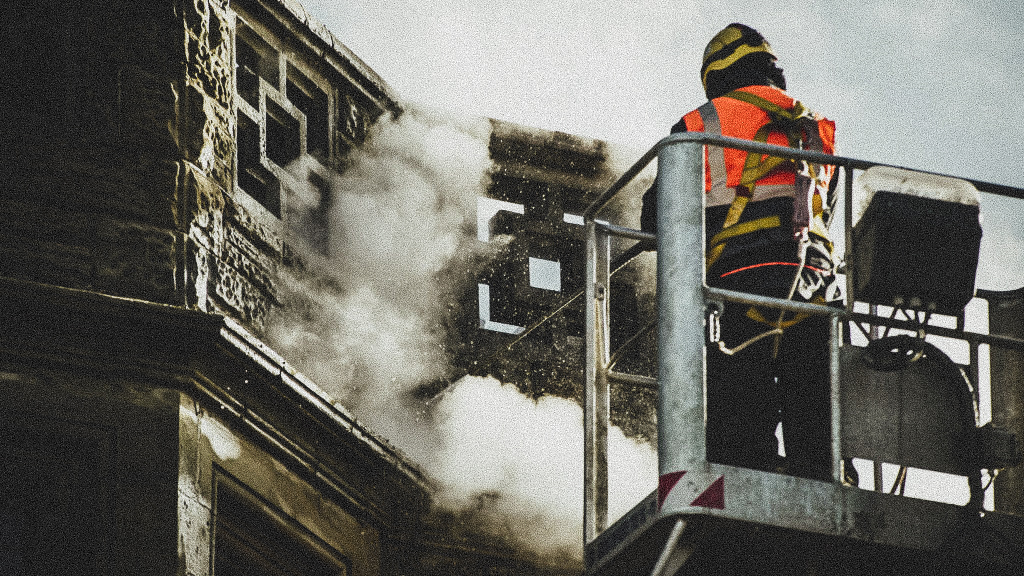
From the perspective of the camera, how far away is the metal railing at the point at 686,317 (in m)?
5.57

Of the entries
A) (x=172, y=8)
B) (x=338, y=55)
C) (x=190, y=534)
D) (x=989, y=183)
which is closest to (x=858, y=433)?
(x=989, y=183)

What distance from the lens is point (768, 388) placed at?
622 centimetres

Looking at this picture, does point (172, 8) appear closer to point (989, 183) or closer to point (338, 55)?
point (338, 55)

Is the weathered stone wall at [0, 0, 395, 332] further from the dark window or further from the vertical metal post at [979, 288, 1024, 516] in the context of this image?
the vertical metal post at [979, 288, 1024, 516]

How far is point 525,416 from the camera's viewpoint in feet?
33.6

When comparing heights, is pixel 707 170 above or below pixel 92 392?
above

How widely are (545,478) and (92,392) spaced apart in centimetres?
377

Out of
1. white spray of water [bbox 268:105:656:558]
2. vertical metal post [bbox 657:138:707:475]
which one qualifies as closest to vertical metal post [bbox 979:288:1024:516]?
vertical metal post [bbox 657:138:707:475]

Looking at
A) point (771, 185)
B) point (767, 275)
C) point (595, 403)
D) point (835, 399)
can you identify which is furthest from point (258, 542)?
point (835, 399)

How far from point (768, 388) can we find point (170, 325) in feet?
9.11

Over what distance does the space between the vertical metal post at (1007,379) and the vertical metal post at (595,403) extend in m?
1.69

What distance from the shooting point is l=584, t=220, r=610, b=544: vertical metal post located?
6379mm

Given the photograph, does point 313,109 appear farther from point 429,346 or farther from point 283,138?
point 429,346

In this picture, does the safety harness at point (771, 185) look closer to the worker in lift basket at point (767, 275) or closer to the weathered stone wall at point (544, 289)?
the worker in lift basket at point (767, 275)
